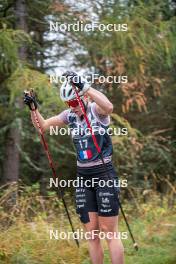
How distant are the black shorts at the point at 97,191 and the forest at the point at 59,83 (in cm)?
108

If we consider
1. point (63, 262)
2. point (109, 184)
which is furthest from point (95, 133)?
point (63, 262)

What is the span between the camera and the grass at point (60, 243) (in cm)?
518

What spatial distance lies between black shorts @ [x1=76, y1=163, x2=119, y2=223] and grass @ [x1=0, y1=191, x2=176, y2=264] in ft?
3.46

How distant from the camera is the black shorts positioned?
167 inches

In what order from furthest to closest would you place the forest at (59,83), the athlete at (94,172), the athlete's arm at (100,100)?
the forest at (59,83) < the athlete at (94,172) < the athlete's arm at (100,100)

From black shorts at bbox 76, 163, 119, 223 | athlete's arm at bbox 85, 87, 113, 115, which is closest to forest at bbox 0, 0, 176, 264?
black shorts at bbox 76, 163, 119, 223

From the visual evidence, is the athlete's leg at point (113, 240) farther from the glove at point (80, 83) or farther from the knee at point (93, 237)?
the glove at point (80, 83)

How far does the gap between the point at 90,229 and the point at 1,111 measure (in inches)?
169

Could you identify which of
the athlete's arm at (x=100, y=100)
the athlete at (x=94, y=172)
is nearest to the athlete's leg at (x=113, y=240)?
the athlete at (x=94, y=172)

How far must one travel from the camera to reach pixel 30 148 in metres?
12.2

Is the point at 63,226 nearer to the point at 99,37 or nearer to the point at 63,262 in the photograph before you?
the point at 63,262

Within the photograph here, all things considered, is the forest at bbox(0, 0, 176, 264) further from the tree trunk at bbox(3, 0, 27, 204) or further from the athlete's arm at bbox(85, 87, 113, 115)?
the athlete's arm at bbox(85, 87, 113, 115)

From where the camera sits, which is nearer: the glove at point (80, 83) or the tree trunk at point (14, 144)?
the glove at point (80, 83)

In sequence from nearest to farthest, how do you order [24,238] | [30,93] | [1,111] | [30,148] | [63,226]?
[30,93], [24,238], [63,226], [1,111], [30,148]
